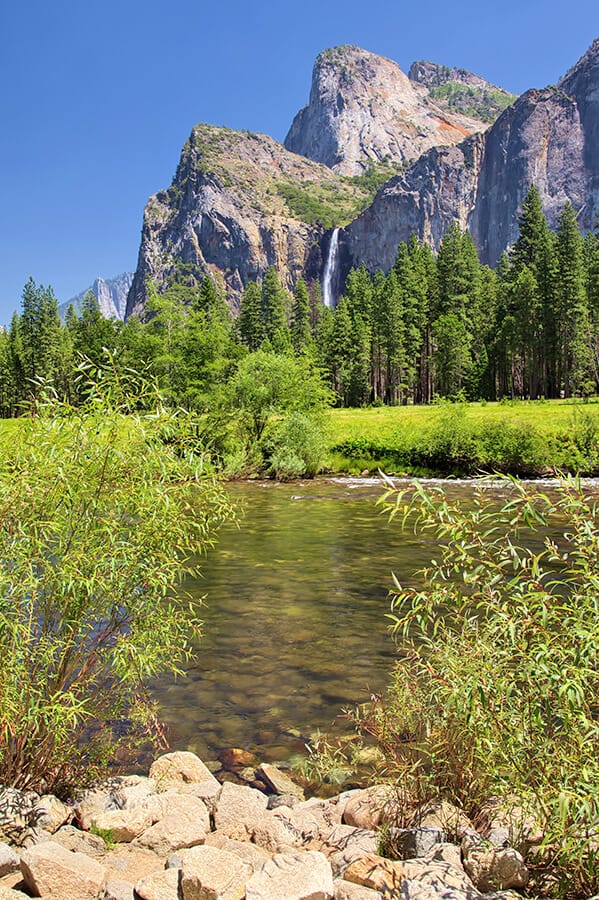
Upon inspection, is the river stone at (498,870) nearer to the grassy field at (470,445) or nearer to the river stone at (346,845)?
the river stone at (346,845)

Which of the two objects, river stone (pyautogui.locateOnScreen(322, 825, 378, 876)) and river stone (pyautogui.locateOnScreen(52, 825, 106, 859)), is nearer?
river stone (pyautogui.locateOnScreen(322, 825, 378, 876))

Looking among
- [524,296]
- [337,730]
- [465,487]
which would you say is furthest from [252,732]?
[524,296]

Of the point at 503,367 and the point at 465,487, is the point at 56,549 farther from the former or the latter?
the point at 503,367

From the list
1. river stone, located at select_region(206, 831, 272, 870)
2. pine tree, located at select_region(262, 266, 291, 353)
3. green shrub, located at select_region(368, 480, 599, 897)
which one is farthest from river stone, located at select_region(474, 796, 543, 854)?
pine tree, located at select_region(262, 266, 291, 353)

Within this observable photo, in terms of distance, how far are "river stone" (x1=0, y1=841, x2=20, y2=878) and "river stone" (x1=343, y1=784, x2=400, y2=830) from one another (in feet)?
8.97

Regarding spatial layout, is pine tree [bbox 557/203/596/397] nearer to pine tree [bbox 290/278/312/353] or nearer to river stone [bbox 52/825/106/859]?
pine tree [bbox 290/278/312/353]

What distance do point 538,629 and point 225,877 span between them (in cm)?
274

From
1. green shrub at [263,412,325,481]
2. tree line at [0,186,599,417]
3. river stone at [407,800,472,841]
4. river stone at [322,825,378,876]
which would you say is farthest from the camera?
tree line at [0,186,599,417]

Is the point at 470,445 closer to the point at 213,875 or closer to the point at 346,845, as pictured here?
the point at 346,845

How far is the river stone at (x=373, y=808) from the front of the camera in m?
5.41

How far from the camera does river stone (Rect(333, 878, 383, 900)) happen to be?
4.21m

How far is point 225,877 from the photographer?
14.6ft

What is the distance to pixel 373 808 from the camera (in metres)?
5.64

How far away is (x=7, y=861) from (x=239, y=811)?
1987mm
